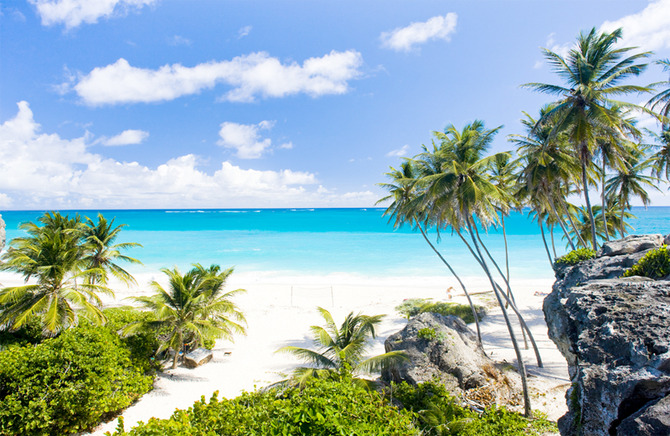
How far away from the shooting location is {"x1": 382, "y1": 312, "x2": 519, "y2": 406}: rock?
9609 millimetres

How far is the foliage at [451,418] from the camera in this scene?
6.44m

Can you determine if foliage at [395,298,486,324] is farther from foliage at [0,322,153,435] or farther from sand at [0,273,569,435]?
foliage at [0,322,153,435]

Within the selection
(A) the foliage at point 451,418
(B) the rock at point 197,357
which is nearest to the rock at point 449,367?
(A) the foliage at point 451,418

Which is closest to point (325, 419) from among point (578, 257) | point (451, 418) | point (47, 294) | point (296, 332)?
point (451, 418)

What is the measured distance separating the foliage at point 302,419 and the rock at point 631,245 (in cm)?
830

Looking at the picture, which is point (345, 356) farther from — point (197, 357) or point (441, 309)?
point (441, 309)

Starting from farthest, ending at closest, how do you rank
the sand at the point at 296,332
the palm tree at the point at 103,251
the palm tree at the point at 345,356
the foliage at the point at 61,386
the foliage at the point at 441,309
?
1. the foliage at the point at 441,309
2. the palm tree at the point at 103,251
3. the sand at the point at 296,332
4. the palm tree at the point at 345,356
5. the foliage at the point at 61,386

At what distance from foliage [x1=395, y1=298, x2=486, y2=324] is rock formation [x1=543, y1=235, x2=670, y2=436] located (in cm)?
1328

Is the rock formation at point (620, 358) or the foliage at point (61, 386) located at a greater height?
the rock formation at point (620, 358)

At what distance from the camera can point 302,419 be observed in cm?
395

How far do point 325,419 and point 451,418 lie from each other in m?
4.94

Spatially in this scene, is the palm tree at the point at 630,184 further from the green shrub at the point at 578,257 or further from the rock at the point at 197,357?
the rock at the point at 197,357

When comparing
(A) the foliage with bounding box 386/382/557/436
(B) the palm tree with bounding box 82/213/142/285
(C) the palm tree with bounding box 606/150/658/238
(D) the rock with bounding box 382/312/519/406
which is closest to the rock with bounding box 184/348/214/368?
(B) the palm tree with bounding box 82/213/142/285

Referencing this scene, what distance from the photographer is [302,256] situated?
137ft
